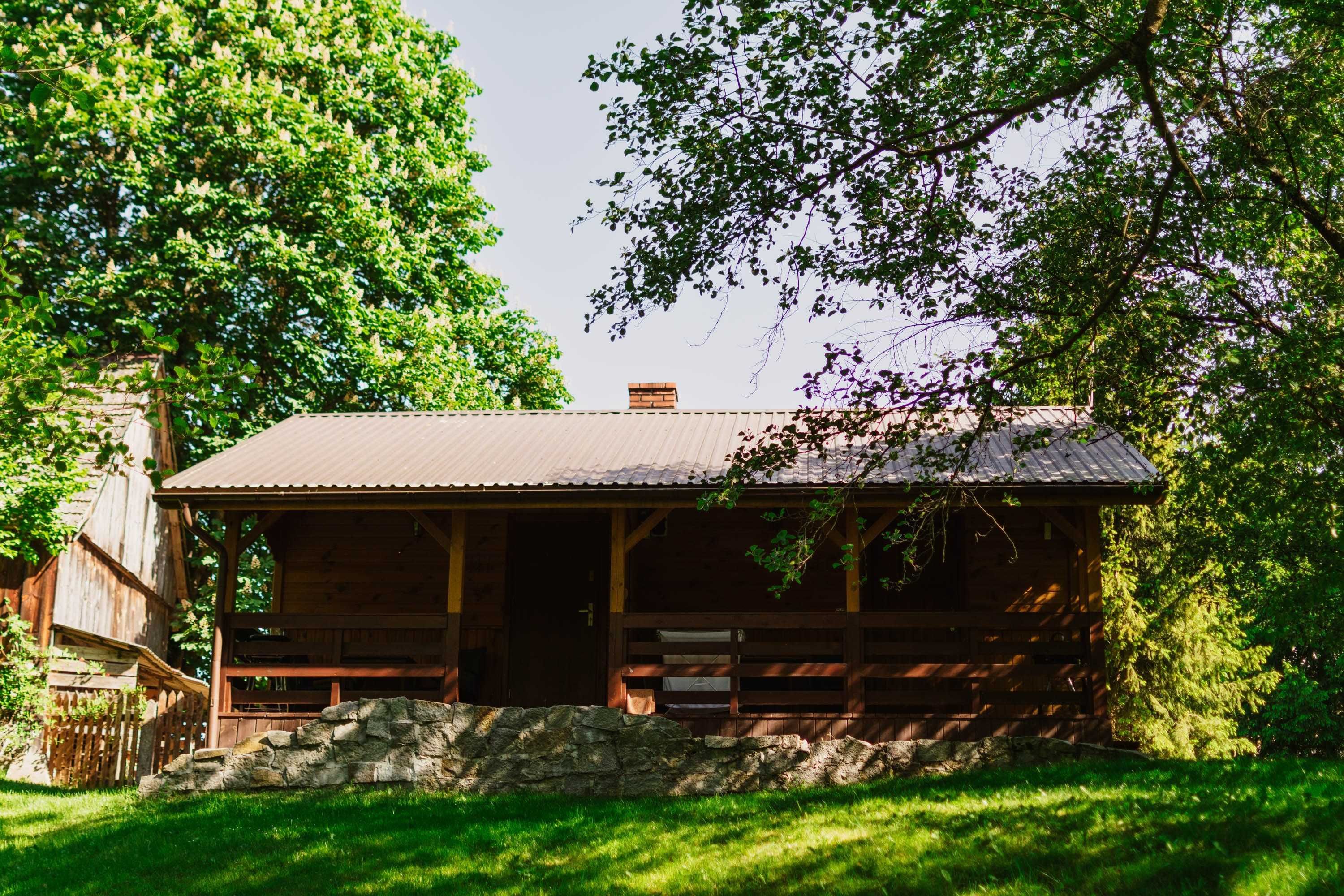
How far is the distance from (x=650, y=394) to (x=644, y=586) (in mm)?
4943

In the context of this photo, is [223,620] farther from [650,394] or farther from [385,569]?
[650,394]

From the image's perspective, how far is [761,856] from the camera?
7.55m

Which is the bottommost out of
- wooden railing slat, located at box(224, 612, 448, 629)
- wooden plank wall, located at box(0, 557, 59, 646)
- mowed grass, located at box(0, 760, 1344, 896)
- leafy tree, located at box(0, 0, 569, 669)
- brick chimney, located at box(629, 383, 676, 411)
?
mowed grass, located at box(0, 760, 1344, 896)

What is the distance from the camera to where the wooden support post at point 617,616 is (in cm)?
1205

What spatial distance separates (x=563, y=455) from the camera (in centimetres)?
1387

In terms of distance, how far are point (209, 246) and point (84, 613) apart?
6.55 metres

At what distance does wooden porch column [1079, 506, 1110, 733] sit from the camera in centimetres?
1172

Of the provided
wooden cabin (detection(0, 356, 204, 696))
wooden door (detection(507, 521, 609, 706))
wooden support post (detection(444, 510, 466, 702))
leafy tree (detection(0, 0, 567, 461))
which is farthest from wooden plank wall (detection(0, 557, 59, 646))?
wooden support post (detection(444, 510, 466, 702))

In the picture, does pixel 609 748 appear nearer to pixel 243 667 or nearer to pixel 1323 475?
pixel 243 667

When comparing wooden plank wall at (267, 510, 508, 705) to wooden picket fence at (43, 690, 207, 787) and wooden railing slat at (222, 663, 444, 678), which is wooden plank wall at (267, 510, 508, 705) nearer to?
wooden railing slat at (222, 663, 444, 678)

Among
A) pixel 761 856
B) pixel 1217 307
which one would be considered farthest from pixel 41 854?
pixel 1217 307

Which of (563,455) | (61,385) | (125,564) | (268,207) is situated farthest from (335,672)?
(268,207)

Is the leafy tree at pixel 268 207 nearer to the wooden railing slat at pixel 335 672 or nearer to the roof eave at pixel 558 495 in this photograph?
the roof eave at pixel 558 495

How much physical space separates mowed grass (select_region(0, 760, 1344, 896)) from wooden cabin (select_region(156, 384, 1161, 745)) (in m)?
1.97
